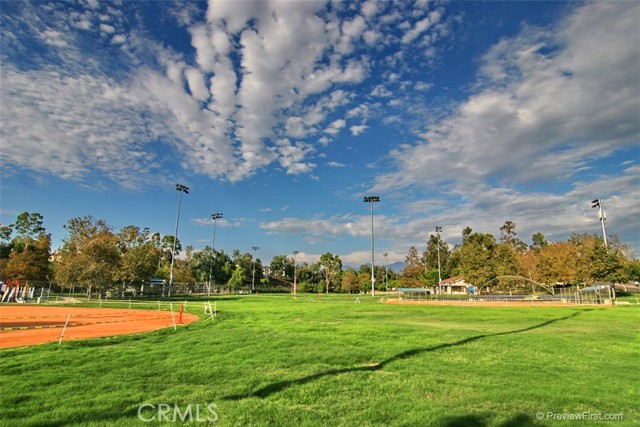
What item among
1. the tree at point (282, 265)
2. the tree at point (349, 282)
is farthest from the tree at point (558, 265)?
the tree at point (282, 265)

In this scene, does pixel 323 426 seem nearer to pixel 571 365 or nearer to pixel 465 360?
pixel 465 360

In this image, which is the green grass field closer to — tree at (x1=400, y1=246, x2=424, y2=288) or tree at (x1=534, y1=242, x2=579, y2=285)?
tree at (x1=534, y1=242, x2=579, y2=285)

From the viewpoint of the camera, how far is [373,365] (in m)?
9.82

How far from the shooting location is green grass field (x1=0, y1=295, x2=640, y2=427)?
612 centimetres

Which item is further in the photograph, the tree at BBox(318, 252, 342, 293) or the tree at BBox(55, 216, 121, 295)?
the tree at BBox(318, 252, 342, 293)

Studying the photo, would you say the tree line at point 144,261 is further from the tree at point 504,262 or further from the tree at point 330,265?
the tree at point 330,265

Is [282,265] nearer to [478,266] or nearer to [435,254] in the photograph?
[435,254]

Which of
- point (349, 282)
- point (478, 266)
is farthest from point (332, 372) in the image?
point (349, 282)
